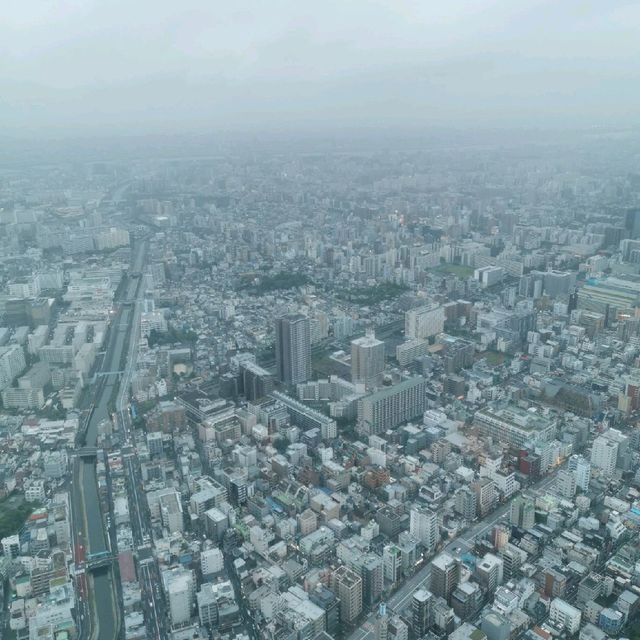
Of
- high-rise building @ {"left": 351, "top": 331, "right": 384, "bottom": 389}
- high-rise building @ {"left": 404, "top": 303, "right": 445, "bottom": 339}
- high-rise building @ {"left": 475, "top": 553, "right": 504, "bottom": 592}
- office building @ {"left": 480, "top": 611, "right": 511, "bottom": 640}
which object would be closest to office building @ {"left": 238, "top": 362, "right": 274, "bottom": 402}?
high-rise building @ {"left": 351, "top": 331, "right": 384, "bottom": 389}

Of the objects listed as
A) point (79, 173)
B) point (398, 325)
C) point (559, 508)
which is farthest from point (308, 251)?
point (559, 508)

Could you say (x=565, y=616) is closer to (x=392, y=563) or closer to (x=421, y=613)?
(x=421, y=613)

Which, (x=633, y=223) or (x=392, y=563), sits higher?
(x=633, y=223)

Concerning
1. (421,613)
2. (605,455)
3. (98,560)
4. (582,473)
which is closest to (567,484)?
(582,473)

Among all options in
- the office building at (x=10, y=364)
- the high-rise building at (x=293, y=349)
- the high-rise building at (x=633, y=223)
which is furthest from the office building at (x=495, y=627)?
the high-rise building at (x=633, y=223)

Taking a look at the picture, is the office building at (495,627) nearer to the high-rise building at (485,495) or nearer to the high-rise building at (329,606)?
the high-rise building at (329,606)

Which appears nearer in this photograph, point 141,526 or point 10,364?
point 141,526

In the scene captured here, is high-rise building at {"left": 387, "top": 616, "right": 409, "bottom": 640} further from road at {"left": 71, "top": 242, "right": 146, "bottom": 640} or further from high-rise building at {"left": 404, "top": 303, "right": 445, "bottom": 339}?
high-rise building at {"left": 404, "top": 303, "right": 445, "bottom": 339}
